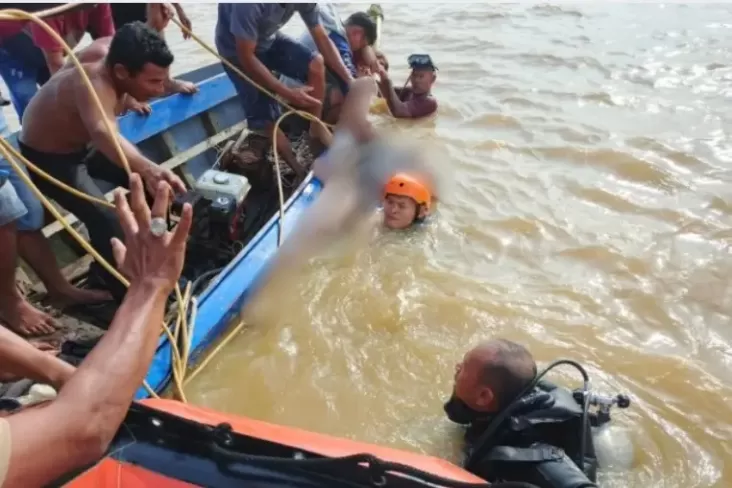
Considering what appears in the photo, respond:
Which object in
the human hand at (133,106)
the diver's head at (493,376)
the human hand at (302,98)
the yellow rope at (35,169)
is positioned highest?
the yellow rope at (35,169)

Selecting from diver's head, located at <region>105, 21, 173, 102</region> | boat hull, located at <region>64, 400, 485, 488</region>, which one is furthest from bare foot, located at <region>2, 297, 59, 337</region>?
boat hull, located at <region>64, 400, 485, 488</region>

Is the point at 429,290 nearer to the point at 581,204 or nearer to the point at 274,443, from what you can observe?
the point at 581,204

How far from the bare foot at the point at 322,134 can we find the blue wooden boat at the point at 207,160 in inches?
26.4

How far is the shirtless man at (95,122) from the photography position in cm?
338

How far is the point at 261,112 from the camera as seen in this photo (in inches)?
202

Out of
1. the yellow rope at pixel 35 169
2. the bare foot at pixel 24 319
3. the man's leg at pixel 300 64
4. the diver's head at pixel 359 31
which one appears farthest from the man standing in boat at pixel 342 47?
the bare foot at pixel 24 319

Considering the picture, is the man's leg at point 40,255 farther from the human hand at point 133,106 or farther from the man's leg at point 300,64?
the man's leg at point 300,64

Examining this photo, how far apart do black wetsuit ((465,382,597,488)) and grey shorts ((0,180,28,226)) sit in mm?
2677

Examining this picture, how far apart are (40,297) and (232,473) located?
2601mm

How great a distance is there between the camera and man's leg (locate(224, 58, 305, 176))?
5.04 metres

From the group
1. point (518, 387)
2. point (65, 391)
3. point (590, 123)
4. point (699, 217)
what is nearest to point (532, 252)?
point (699, 217)

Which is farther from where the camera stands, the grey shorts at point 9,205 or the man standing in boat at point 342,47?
the man standing in boat at point 342,47

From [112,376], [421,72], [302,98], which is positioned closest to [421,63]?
[421,72]

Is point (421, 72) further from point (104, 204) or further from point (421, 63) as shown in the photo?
point (104, 204)
